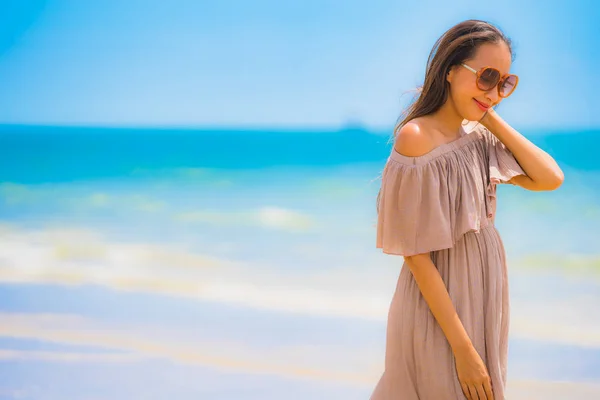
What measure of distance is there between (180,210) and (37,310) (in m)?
4.75

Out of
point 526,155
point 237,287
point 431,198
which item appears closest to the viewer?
point 431,198

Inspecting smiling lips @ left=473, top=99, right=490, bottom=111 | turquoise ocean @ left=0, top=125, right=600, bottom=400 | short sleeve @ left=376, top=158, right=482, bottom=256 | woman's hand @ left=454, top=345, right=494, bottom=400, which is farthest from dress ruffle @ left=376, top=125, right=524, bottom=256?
turquoise ocean @ left=0, top=125, right=600, bottom=400

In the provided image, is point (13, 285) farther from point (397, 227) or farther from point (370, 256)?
point (397, 227)

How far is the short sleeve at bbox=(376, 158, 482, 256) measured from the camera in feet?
6.08

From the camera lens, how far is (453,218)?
6.21 feet

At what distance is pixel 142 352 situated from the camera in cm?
434

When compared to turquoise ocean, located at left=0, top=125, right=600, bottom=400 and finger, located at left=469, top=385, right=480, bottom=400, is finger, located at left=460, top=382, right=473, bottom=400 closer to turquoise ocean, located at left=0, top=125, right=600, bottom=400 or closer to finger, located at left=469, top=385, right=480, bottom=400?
finger, located at left=469, top=385, right=480, bottom=400

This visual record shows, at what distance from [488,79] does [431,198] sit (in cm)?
29

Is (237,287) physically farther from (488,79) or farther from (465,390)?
(488,79)

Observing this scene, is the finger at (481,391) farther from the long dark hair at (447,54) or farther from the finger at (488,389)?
the long dark hair at (447,54)

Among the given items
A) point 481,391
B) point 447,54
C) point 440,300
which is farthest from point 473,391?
point 447,54

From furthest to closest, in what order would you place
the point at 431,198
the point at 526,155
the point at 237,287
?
the point at 237,287, the point at 526,155, the point at 431,198

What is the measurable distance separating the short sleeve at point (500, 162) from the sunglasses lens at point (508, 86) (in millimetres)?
152

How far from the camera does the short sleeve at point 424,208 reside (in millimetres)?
1854
